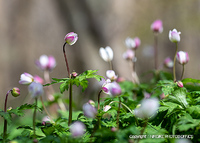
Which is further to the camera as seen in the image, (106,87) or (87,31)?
(87,31)

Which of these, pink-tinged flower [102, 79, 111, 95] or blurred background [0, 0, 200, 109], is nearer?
pink-tinged flower [102, 79, 111, 95]

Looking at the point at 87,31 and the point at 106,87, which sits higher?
the point at 87,31

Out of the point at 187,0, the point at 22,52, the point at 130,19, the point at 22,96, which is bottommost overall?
the point at 22,96

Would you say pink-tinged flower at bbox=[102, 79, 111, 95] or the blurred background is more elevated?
the blurred background

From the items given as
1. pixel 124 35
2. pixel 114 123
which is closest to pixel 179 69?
pixel 124 35

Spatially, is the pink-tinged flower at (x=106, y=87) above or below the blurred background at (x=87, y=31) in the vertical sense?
below

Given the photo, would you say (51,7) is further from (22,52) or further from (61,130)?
(61,130)

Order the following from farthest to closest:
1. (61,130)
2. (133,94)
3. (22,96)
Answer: (22,96) → (133,94) → (61,130)

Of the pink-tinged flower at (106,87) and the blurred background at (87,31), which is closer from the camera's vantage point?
the pink-tinged flower at (106,87)
